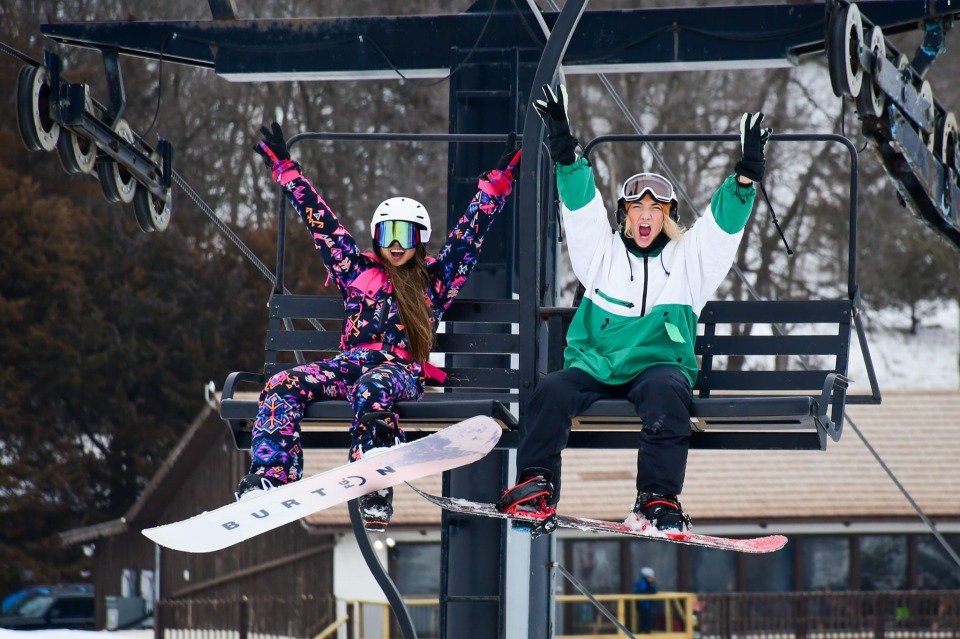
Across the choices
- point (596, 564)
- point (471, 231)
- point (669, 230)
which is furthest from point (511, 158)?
point (596, 564)

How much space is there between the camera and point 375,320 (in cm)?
637

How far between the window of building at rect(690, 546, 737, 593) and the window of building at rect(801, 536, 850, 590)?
3.55 ft

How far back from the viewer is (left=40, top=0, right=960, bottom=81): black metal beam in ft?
25.6

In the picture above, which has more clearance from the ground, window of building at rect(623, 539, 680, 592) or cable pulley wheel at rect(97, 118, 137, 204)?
cable pulley wheel at rect(97, 118, 137, 204)

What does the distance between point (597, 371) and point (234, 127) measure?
98.6ft

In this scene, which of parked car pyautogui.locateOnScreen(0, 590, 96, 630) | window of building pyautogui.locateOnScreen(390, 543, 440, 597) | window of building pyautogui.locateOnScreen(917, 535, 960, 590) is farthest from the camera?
parked car pyautogui.locateOnScreen(0, 590, 96, 630)

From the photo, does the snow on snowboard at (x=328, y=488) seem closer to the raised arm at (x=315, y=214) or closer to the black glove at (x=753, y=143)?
the raised arm at (x=315, y=214)

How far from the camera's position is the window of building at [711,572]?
76.0ft

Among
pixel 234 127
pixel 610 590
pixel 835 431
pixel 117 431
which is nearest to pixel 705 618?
pixel 610 590

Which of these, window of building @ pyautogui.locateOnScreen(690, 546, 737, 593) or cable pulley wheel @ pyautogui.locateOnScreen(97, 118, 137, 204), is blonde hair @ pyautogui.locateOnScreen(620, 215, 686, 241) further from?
window of building @ pyautogui.locateOnScreen(690, 546, 737, 593)

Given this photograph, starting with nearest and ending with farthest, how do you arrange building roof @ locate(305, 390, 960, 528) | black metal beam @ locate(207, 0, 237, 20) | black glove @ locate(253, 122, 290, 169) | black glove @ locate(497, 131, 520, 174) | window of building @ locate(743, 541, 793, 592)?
black glove @ locate(497, 131, 520, 174) < black glove @ locate(253, 122, 290, 169) < black metal beam @ locate(207, 0, 237, 20) < building roof @ locate(305, 390, 960, 528) < window of building @ locate(743, 541, 793, 592)

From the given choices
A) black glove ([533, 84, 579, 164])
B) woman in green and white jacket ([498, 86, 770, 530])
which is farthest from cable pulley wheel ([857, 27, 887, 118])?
black glove ([533, 84, 579, 164])

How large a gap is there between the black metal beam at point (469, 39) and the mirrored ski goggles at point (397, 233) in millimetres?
1702

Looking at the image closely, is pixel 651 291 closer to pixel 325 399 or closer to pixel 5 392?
pixel 325 399
